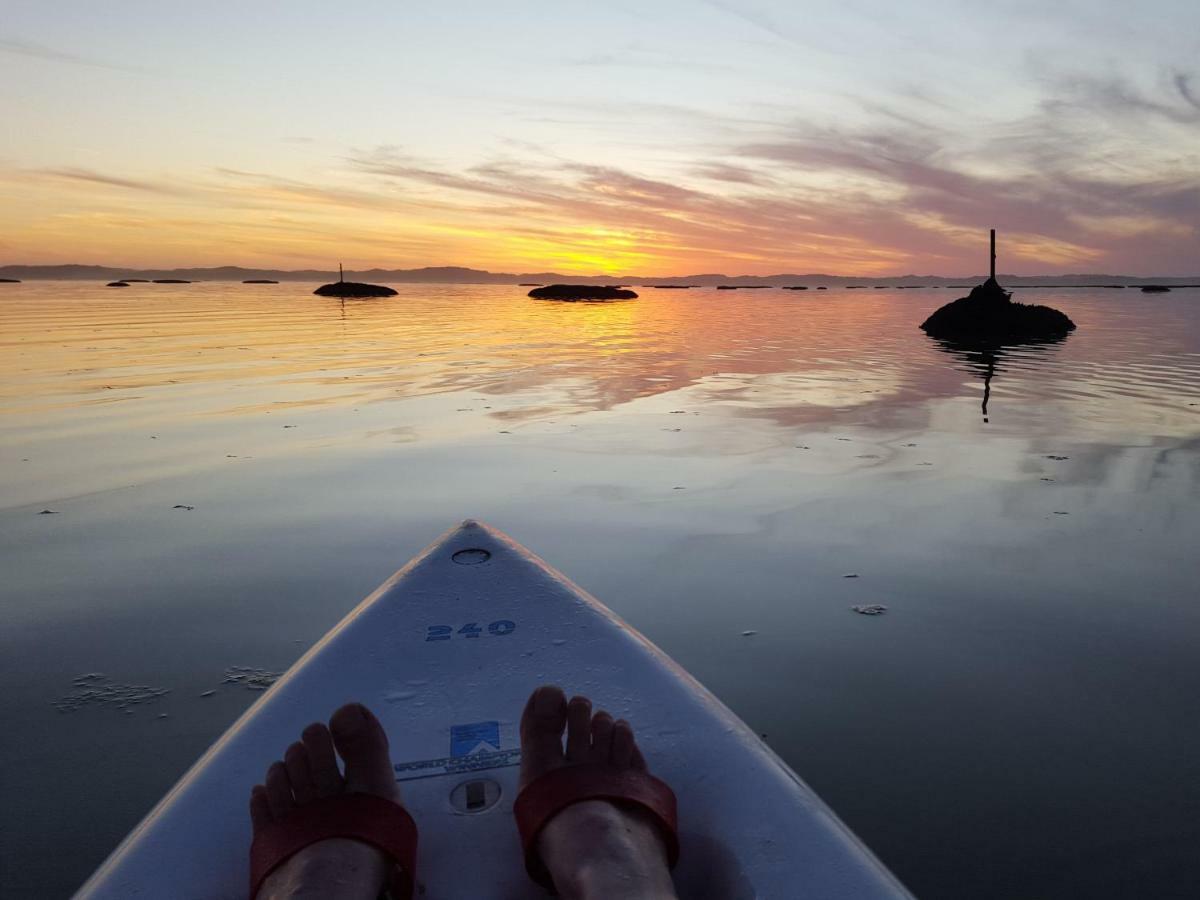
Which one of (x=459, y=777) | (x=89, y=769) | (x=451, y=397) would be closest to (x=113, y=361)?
(x=451, y=397)

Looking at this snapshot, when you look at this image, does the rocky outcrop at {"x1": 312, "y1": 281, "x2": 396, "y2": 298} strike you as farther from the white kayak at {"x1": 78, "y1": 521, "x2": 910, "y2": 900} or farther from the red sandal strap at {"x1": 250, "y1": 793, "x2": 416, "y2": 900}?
the red sandal strap at {"x1": 250, "y1": 793, "x2": 416, "y2": 900}

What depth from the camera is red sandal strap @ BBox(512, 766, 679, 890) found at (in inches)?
54.8

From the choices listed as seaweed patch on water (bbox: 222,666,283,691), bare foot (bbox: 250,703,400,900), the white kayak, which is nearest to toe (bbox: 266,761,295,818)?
bare foot (bbox: 250,703,400,900)

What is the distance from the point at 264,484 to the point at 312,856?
14.1ft

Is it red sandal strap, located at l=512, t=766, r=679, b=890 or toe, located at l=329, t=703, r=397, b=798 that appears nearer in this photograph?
red sandal strap, located at l=512, t=766, r=679, b=890

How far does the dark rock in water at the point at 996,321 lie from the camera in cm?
2066

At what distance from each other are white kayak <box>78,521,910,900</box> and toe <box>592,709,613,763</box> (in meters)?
0.15

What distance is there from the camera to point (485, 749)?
5.72ft

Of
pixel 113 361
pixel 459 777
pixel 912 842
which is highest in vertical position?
pixel 113 361

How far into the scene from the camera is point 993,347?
17.8 m

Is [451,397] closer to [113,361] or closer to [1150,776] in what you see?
[113,361]

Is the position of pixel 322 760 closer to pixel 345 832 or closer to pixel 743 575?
pixel 345 832

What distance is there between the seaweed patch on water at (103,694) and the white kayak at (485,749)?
0.96 metres

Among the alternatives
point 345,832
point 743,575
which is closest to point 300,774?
point 345,832
